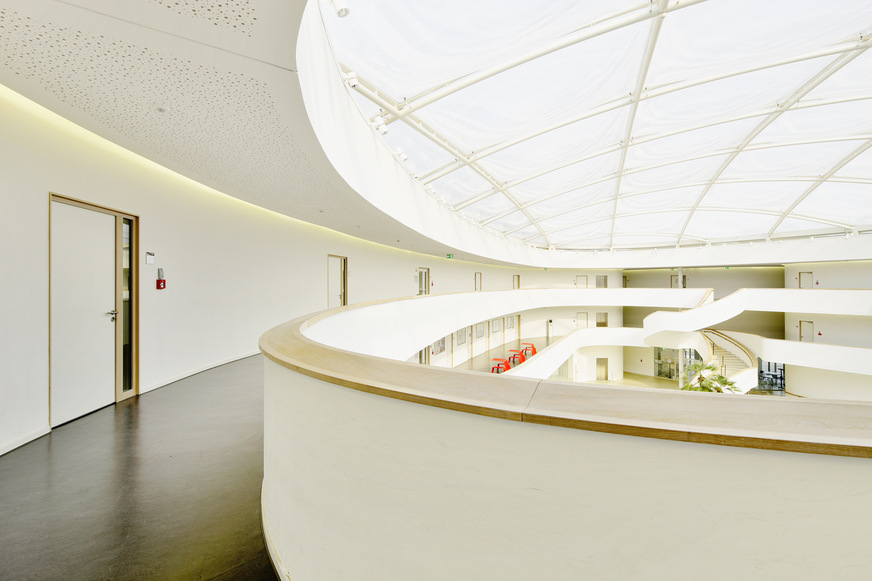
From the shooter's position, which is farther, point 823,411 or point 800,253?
point 800,253

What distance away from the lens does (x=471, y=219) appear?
13797 millimetres

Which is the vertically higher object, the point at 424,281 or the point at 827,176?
the point at 827,176

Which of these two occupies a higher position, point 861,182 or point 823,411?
point 861,182

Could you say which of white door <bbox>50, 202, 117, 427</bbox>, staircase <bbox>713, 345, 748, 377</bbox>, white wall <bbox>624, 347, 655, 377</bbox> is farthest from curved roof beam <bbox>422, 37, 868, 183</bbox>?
white wall <bbox>624, 347, 655, 377</bbox>

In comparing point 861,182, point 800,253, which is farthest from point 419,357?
point 800,253

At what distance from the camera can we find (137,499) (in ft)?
9.05

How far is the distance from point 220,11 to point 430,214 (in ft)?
26.9

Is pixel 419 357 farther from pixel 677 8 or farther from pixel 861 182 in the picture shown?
pixel 861 182

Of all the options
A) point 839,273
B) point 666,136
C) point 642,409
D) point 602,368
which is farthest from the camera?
point 602,368

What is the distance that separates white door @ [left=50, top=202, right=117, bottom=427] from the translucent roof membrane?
407cm

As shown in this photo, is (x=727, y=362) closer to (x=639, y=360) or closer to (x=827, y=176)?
(x=639, y=360)

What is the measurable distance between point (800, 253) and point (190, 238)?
25.4 m

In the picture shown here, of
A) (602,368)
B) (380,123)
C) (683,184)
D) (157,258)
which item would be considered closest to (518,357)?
(602,368)

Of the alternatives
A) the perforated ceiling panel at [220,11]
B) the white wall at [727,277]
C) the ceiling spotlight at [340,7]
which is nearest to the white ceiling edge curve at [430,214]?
the ceiling spotlight at [340,7]
